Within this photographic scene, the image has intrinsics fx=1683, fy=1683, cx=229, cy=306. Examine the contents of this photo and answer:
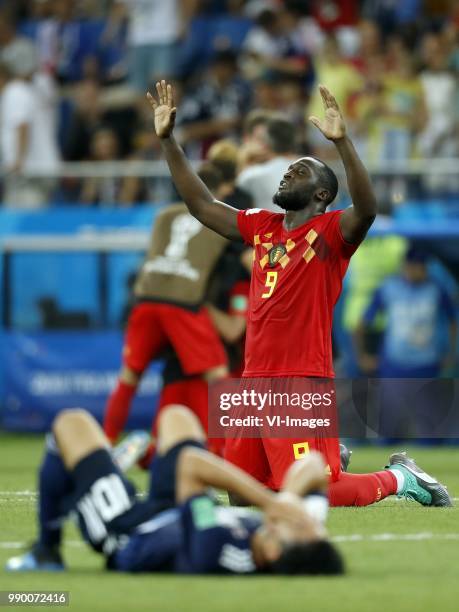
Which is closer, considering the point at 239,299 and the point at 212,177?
the point at 212,177

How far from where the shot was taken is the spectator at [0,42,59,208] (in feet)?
65.6

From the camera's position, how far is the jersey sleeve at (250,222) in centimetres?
975

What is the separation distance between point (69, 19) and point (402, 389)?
870cm

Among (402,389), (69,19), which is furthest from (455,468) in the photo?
(69,19)

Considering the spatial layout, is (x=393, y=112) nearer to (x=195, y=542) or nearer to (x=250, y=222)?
(x=250, y=222)

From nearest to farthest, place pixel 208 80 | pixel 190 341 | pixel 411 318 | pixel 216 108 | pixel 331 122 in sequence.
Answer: pixel 331 122 → pixel 190 341 → pixel 411 318 → pixel 216 108 → pixel 208 80

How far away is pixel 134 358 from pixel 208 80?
25.6 feet

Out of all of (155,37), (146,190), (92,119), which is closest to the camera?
(146,190)

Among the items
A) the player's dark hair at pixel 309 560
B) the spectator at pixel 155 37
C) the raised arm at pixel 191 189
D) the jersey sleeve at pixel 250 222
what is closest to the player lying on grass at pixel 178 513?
the player's dark hair at pixel 309 560

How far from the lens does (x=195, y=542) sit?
677 cm

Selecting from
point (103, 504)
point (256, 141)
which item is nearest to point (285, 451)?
point (103, 504)

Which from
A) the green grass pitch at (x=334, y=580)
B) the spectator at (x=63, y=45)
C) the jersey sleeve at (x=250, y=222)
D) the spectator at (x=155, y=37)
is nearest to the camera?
the green grass pitch at (x=334, y=580)

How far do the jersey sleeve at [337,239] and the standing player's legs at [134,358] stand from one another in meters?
4.37

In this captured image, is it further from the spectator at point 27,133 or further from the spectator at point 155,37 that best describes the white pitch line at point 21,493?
the spectator at point 155,37
